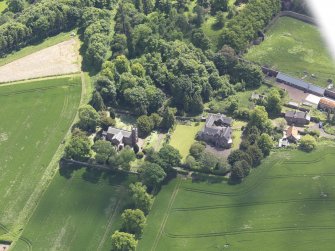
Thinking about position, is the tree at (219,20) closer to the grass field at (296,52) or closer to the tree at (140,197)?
the grass field at (296,52)

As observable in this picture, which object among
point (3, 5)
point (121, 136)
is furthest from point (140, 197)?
point (3, 5)

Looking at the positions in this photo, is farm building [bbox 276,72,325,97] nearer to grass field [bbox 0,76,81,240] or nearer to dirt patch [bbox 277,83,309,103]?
dirt patch [bbox 277,83,309,103]

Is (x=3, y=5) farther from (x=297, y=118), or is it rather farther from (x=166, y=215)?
(x=297, y=118)

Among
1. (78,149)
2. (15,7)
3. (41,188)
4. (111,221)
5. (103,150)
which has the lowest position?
(111,221)

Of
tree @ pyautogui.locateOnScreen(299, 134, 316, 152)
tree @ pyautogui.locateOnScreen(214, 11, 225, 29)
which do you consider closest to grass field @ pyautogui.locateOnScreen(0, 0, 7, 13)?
tree @ pyautogui.locateOnScreen(214, 11, 225, 29)

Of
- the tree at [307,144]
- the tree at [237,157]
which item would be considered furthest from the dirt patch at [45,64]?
the tree at [307,144]

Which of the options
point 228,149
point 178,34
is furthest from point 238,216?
point 178,34
